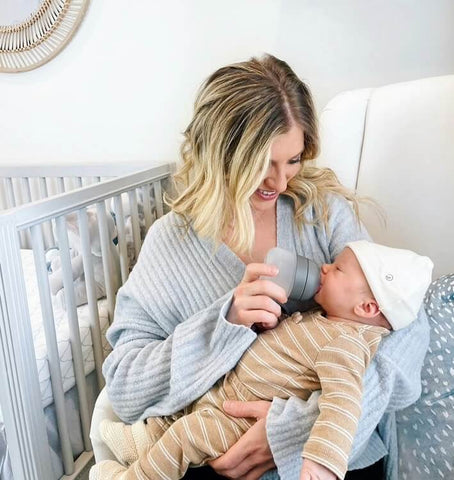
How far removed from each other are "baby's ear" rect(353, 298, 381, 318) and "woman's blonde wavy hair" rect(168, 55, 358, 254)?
263 millimetres

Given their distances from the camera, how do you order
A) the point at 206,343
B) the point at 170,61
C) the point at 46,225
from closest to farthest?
the point at 206,343
the point at 170,61
the point at 46,225

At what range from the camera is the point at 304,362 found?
0.72 m

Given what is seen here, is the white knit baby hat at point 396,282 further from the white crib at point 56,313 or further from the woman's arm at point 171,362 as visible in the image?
the white crib at point 56,313

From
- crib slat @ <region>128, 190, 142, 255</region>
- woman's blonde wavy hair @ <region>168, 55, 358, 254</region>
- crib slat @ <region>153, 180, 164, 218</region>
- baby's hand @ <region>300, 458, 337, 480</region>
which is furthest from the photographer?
crib slat @ <region>153, 180, 164, 218</region>

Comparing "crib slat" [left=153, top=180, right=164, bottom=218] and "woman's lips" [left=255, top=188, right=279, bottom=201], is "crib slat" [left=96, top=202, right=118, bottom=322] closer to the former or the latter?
"crib slat" [left=153, top=180, right=164, bottom=218]

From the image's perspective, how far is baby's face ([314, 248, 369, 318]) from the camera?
2.51 ft

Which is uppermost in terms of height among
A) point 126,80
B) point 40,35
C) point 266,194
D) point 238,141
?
point 40,35

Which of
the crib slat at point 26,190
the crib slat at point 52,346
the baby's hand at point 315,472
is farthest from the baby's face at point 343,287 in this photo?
the crib slat at point 26,190

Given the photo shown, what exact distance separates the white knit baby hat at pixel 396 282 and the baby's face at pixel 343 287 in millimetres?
18

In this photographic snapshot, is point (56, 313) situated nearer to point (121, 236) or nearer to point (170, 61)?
point (121, 236)

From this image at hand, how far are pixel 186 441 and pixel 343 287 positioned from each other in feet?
1.17

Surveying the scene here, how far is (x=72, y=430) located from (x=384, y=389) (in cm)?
87

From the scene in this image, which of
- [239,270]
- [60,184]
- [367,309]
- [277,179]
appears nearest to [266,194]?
[277,179]

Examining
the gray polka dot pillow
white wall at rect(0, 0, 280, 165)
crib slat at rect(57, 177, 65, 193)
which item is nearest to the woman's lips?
the gray polka dot pillow
